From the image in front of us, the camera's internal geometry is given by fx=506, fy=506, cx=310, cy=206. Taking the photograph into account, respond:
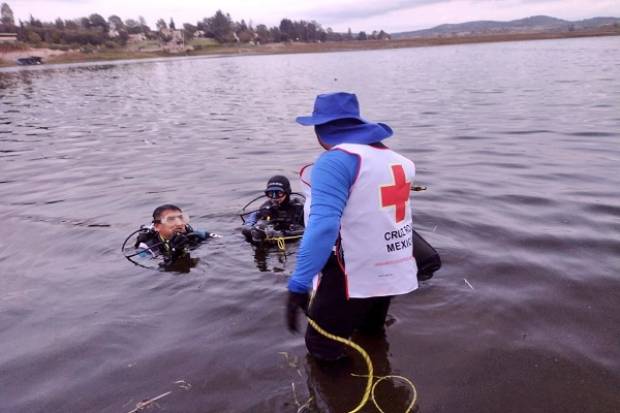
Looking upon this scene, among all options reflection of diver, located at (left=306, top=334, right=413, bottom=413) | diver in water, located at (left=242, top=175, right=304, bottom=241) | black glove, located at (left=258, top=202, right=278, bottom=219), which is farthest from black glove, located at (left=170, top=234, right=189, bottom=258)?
reflection of diver, located at (left=306, top=334, right=413, bottom=413)

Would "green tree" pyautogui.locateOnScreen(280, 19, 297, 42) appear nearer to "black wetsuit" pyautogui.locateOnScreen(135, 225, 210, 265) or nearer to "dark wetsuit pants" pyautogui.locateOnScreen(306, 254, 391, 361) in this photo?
"black wetsuit" pyautogui.locateOnScreen(135, 225, 210, 265)

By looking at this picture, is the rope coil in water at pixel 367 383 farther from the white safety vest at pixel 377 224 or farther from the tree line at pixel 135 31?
the tree line at pixel 135 31

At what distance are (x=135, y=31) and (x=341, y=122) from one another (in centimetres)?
15931

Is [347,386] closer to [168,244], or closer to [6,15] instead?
[168,244]

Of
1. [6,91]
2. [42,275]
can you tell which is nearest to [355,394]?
[42,275]

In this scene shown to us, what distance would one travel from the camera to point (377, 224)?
3.31 metres

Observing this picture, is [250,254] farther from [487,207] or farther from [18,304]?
[487,207]

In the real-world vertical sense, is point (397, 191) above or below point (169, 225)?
above

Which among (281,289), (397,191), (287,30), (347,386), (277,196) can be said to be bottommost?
(287,30)

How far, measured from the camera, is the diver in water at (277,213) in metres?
7.12

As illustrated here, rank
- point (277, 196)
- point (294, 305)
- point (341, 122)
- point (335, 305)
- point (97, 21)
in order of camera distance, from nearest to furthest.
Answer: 1. point (341, 122)
2. point (294, 305)
3. point (335, 305)
4. point (277, 196)
5. point (97, 21)

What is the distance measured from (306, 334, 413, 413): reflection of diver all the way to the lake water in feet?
0.05

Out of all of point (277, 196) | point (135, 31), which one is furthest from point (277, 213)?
point (135, 31)

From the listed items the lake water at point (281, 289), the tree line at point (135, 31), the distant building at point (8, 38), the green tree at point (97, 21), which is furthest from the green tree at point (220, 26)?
the lake water at point (281, 289)
